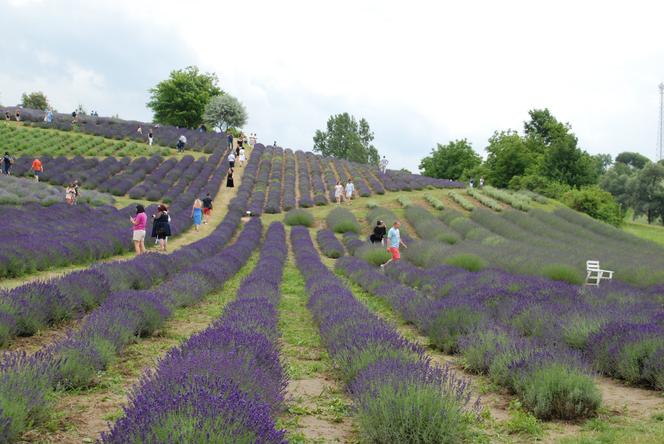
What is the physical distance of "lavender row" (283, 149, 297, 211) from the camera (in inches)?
1196

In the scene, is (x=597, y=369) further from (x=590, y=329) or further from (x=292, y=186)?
(x=292, y=186)

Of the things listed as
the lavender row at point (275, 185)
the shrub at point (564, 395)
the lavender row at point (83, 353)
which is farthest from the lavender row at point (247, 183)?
the shrub at point (564, 395)

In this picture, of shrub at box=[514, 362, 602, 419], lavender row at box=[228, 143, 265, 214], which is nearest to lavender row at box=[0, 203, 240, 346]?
shrub at box=[514, 362, 602, 419]

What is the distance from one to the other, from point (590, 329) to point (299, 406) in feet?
11.4

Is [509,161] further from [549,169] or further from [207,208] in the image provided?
[207,208]

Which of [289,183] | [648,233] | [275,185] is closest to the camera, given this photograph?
Answer: [275,185]

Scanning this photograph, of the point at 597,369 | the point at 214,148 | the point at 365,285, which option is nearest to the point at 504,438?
the point at 597,369

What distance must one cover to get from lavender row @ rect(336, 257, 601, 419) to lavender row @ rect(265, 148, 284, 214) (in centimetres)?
1932

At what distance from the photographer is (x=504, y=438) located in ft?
14.0

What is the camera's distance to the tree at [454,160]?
3169 inches

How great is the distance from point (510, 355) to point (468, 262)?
30.7ft

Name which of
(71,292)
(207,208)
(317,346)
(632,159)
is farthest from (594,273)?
(632,159)

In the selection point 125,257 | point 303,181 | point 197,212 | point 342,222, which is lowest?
point 125,257

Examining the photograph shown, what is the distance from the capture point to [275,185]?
3469 cm
